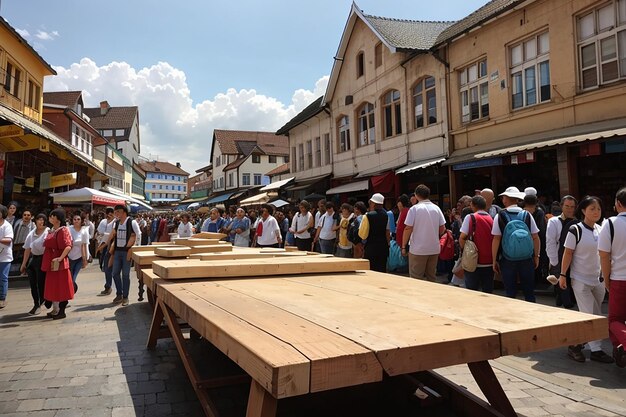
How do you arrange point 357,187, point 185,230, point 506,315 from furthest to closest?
1. point 357,187
2. point 185,230
3. point 506,315

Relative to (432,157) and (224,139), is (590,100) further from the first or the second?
(224,139)

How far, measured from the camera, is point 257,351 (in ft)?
5.24

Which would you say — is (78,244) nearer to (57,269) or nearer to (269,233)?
(57,269)

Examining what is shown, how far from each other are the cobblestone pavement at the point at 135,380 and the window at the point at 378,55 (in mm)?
16003

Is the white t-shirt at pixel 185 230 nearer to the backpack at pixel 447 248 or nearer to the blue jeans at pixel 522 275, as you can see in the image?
the backpack at pixel 447 248

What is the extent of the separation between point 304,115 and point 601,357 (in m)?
24.0

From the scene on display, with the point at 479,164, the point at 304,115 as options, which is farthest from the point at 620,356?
the point at 304,115

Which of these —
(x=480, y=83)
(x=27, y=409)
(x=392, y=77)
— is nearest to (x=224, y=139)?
(x=392, y=77)

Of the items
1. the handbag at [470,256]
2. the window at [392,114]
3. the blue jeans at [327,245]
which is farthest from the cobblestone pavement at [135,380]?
the window at [392,114]

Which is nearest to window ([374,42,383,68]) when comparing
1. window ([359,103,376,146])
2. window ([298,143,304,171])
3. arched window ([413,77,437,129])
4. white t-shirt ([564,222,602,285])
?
window ([359,103,376,146])

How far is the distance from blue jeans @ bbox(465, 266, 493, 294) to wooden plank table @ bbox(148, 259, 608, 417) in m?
2.86

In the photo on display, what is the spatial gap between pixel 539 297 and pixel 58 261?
8.07 m

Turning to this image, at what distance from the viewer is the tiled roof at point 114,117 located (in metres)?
63.1

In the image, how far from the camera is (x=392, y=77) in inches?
698
